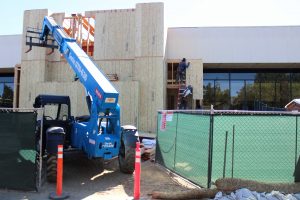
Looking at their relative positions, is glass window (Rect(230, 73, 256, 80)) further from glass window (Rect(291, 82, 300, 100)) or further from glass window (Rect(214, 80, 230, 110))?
glass window (Rect(291, 82, 300, 100))

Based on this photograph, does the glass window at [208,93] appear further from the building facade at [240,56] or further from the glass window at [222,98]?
the glass window at [222,98]

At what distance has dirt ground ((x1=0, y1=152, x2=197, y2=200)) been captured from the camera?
7980 millimetres

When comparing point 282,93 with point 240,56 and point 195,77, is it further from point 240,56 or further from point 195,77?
point 195,77

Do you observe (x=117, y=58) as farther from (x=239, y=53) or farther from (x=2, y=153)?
(x=2, y=153)

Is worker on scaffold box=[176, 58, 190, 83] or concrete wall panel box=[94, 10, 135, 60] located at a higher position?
concrete wall panel box=[94, 10, 135, 60]

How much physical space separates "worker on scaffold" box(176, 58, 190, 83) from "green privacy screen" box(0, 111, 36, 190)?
12.3 meters

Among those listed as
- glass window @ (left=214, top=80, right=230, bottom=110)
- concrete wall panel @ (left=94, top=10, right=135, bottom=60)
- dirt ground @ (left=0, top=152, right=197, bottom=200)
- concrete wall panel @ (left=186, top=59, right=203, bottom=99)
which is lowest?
dirt ground @ (left=0, top=152, right=197, bottom=200)

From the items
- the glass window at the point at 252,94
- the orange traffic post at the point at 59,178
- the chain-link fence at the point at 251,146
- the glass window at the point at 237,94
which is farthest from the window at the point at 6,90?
the chain-link fence at the point at 251,146

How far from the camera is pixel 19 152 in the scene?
8.10 metres

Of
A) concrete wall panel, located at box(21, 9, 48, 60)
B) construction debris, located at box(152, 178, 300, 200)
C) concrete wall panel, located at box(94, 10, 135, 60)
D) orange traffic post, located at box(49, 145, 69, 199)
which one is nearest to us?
construction debris, located at box(152, 178, 300, 200)

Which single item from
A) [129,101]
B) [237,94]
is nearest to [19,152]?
[129,101]

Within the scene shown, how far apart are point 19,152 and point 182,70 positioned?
41.2 feet

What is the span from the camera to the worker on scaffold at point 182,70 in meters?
19.3

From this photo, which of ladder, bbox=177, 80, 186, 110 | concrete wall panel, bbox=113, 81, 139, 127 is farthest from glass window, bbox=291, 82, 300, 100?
concrete wall panel, bbox=113, 81, 139, 127
